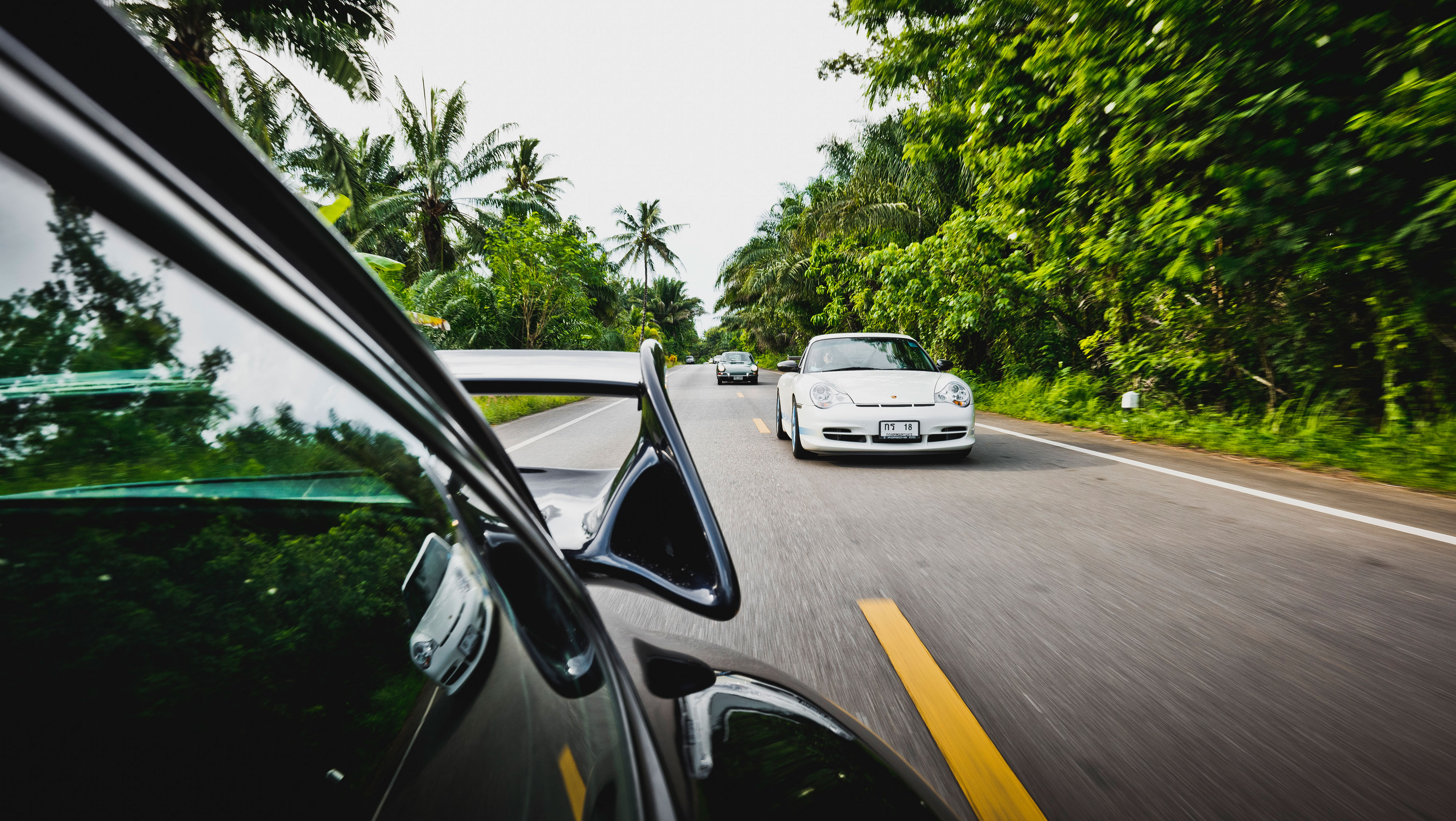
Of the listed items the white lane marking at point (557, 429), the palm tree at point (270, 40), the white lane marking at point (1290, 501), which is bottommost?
the white lane marking at point (1290, 501)

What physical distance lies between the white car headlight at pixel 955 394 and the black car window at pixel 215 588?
611 cm

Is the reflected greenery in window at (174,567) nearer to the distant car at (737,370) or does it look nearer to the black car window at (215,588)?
the black car window at (215,588)

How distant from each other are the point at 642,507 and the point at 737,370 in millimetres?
25980

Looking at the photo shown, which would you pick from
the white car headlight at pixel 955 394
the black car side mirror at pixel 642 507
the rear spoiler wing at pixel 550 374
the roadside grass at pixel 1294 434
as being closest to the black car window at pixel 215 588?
the black car side mirror at pixel 642 507

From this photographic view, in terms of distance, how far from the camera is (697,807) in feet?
2.59

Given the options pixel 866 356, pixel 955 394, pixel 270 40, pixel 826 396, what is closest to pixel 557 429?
pixel 866 356

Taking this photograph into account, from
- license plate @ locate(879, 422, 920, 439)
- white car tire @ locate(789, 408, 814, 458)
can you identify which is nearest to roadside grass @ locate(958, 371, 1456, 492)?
license plate @ locate(879, 422, 920, 439)

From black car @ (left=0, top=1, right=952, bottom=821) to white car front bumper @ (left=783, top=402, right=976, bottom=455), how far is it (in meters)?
5.48

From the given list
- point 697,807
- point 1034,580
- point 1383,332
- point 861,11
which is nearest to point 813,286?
point 861,11

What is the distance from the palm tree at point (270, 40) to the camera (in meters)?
9.16

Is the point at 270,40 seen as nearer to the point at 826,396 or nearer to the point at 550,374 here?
the point at 826,396

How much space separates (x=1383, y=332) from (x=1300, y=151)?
207cm

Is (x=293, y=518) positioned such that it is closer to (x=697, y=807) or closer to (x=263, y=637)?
(x=263, y=637)

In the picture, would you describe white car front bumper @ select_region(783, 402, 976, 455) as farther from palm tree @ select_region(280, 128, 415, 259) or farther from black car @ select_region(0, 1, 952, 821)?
palm tree @ select_region(280, 128, 415, 259)
